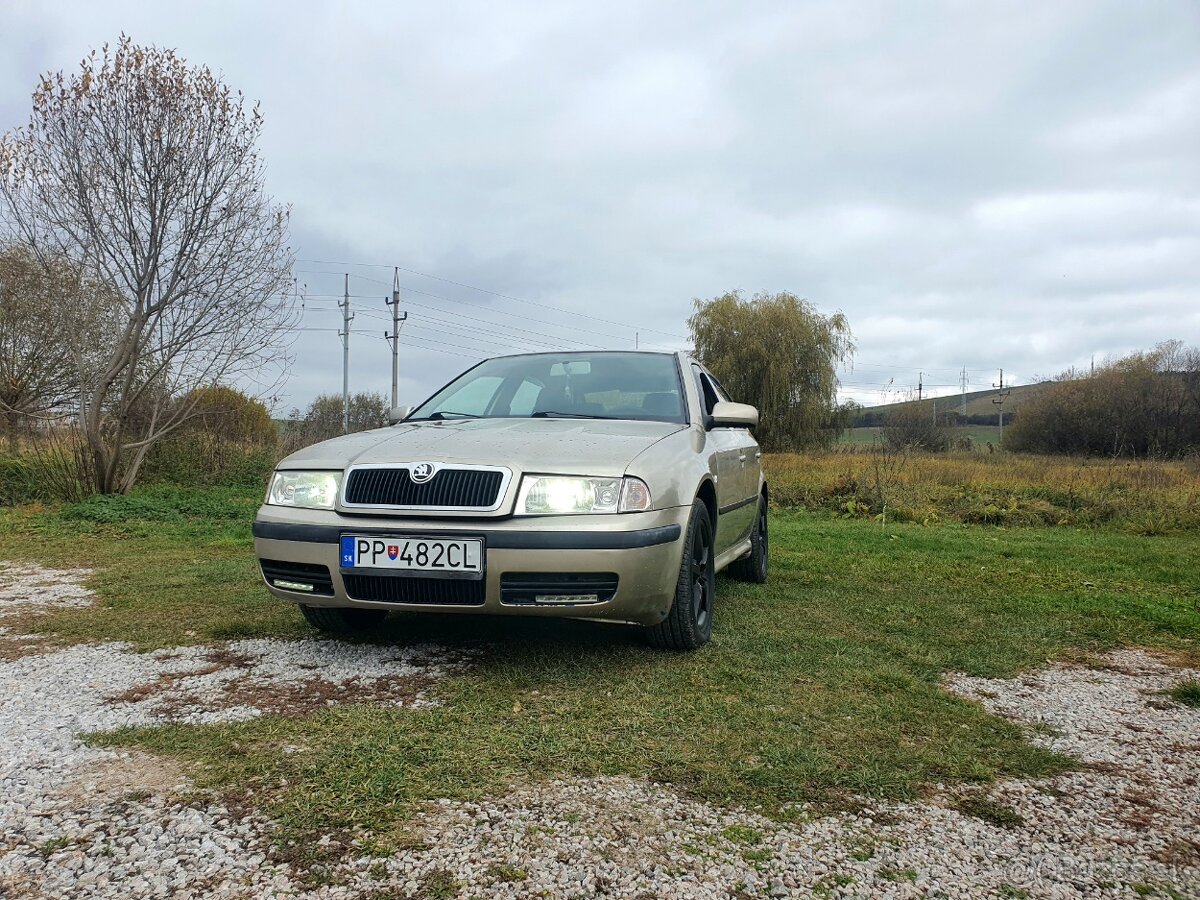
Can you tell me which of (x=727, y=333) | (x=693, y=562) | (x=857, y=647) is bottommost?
(x=857, y=647)

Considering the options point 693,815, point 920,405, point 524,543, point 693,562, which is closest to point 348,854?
point 693,815

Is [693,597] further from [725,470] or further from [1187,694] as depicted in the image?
[1187,694]

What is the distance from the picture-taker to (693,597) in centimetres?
370

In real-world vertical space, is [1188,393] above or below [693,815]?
above

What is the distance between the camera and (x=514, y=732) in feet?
8.75

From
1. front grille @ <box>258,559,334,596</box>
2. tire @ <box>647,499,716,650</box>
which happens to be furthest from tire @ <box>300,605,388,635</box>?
tire @ <box>647,499,716,650</box>

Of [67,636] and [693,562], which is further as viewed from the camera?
[67,636]

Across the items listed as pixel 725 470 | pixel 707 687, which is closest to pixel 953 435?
pixel 725 470

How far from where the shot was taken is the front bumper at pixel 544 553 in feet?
10.3

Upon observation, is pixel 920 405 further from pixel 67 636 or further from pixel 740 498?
pixel 67 636

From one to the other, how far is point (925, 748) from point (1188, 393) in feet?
134

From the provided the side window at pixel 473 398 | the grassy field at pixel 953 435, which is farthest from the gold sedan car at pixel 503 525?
the grassy field at pixel 953 435

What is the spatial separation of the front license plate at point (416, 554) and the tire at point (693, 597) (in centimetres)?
90

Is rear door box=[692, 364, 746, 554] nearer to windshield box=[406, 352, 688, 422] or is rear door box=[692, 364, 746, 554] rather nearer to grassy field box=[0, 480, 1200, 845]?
windshield box=[406, 352, 688, 422]
